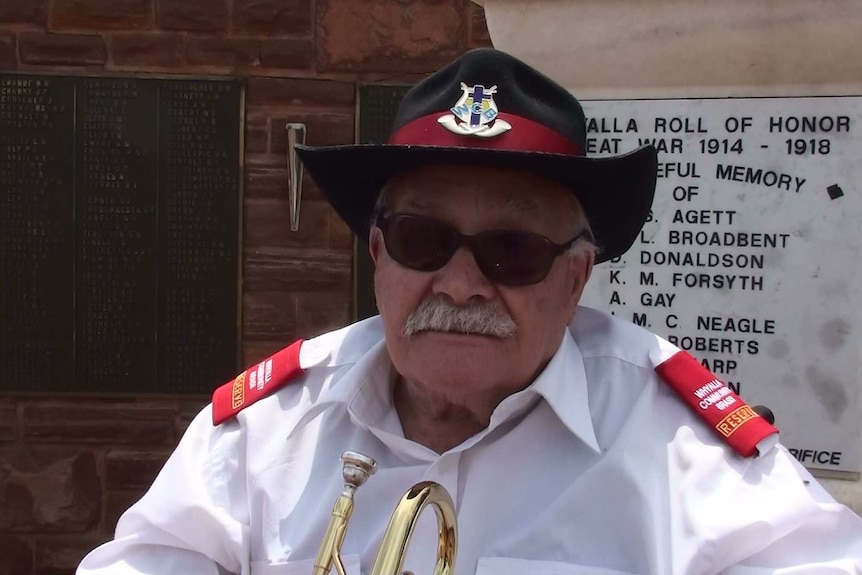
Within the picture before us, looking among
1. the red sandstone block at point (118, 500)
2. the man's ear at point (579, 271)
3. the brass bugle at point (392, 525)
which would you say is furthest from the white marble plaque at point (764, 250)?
the red sandstone block at point (118, 500)

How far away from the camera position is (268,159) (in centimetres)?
404

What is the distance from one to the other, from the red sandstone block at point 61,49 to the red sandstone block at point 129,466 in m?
1.76

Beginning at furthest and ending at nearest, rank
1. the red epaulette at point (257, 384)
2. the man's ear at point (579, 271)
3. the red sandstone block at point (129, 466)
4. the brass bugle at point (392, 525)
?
the red sandstone block at point (129, 466) < the red epaulette at point (257, 384) < the man's ear at point (579, 271) < the brass bugle at point (392, 525)

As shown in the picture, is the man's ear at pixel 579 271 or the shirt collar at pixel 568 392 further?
the man's ear at pixel 579 271

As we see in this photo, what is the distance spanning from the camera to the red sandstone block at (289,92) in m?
4.02

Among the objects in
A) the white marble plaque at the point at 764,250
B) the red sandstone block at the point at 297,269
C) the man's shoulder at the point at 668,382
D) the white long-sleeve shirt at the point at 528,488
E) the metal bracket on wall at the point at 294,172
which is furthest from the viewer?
the red sandstone block at the point at 297,269

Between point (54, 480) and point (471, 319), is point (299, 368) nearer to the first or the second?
point (471, 319)

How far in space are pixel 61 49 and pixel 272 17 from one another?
3.08 feet

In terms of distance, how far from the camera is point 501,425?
179cm

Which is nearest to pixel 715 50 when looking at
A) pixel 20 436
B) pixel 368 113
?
pixel 368 113

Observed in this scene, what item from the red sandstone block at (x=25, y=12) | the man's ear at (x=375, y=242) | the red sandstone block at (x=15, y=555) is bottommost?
the red sandstone block at (x=15, y=555)

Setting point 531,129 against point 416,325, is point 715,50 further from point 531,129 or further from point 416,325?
point 416,325

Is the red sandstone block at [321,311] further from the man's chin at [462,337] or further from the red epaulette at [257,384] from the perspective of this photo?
the man's chin at [462,337]

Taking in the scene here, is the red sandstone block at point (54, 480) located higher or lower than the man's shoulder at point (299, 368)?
lower
